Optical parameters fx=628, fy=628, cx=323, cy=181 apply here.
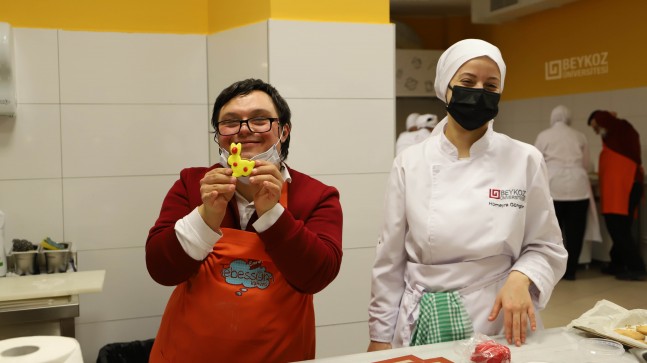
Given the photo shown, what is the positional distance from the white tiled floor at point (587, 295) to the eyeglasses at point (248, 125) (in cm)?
372

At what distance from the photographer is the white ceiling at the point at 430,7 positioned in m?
8.44

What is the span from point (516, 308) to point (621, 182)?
16.5ft

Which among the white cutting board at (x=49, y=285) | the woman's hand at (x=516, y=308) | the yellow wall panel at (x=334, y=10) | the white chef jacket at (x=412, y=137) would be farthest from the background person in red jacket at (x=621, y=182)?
the white cutting board at (x=49, y=285)

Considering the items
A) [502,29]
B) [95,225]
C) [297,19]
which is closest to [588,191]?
[502,29]

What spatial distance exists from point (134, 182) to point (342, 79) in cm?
128

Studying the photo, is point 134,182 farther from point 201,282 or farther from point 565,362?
point 565,362

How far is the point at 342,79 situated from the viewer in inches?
120

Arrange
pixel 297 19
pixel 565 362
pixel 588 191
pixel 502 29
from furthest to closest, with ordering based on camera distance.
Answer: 1. pixel 502 29
2. pixel 588 191
3. pixel 297 19
4. pixel 565 362

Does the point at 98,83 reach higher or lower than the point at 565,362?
higher

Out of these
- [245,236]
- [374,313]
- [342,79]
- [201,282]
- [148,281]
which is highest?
[342,79]

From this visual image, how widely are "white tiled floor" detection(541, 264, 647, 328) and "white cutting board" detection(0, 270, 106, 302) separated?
343cm

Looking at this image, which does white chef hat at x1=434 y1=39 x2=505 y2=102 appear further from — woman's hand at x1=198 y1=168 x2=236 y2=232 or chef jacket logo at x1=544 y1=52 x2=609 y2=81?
chef jacket logo at x1=544 y1=52 x2=609 y2=81

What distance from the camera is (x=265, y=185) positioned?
154 cm

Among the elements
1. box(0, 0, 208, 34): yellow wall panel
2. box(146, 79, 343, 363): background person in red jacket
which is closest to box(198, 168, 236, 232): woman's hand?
box(146, 79, 343, 363): background person in red jacket
